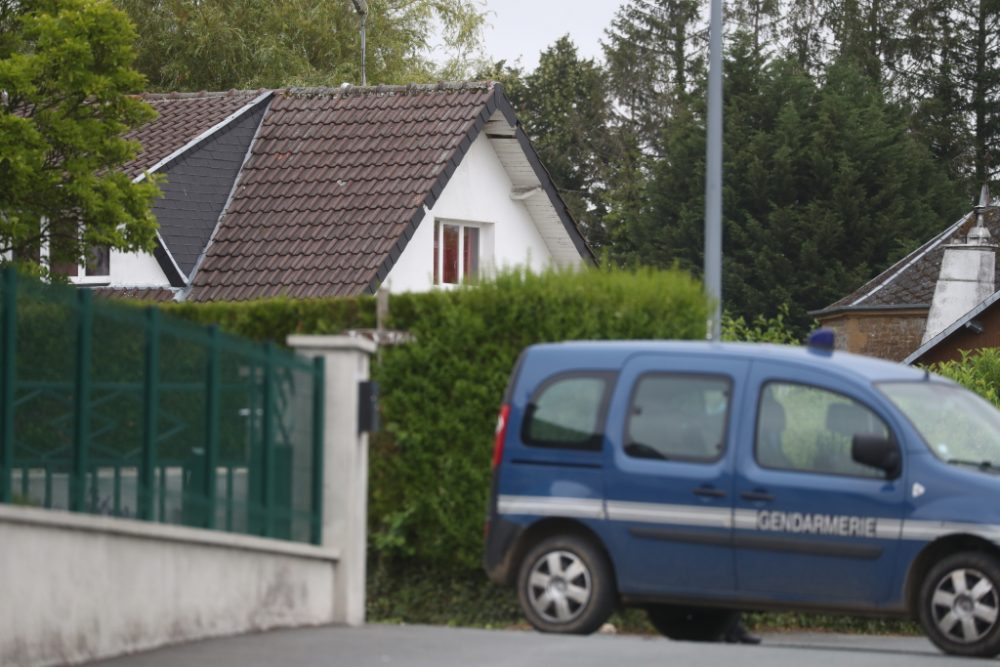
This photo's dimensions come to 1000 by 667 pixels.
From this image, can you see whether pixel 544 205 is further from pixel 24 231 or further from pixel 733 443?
pixel 733 443

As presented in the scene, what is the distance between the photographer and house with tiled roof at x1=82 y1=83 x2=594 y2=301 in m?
30.1

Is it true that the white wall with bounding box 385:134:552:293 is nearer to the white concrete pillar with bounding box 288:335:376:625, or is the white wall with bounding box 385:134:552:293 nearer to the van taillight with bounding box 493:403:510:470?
the white concrete pillar with bounding box 288:335:376:625

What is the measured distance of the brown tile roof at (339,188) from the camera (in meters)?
29.7

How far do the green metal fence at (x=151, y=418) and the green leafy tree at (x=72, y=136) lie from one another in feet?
38.6

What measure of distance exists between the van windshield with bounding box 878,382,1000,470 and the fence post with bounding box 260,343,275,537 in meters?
4.05

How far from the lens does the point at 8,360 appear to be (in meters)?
9.41

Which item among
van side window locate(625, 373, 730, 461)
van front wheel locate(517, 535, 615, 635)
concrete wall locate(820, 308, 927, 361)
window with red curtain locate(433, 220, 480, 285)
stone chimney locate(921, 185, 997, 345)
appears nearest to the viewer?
van side window locate(625, 373, 730, 461)

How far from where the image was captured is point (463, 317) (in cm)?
1588

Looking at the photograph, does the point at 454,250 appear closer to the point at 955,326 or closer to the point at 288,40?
the point at 955,326

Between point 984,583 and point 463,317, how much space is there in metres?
5.48

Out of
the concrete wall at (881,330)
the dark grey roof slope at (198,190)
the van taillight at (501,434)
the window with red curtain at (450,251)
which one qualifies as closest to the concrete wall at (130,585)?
the van taillight at (501,434)

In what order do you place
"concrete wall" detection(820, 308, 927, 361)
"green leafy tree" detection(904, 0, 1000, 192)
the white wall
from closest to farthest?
1. the white wall
2. "concrete wall" detection(820, 308, 927, 361)
3. "green leafy tree" detection(904, 0, 1000, 192)

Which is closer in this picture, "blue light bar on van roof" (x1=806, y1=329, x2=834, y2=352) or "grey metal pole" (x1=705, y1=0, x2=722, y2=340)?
"blue light bar on van roof" (x1=806, y1=329, x2=834, y2=352)

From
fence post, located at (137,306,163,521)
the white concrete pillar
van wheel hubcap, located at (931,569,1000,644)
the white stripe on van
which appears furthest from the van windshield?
fence post, located at (137,306,163,521)
